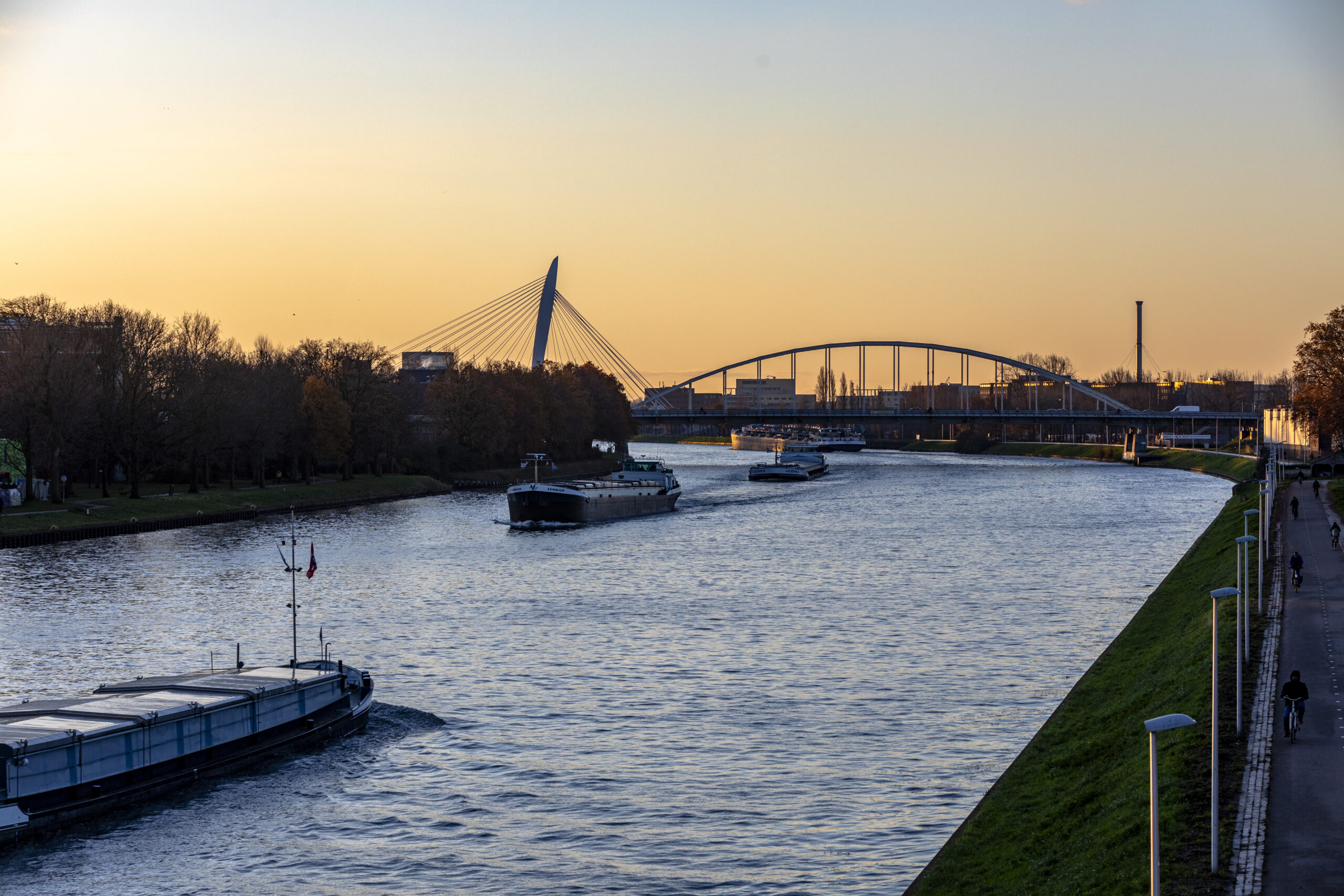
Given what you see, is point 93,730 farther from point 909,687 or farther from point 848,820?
A: point 909,687

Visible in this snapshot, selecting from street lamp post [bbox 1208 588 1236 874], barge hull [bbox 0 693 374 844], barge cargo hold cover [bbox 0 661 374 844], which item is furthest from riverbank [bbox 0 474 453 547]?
street lamp post [bbox 1208 588 1236 874]

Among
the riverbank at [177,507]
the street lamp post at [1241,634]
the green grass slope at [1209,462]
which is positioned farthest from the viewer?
the green grass slope at [1209,462]

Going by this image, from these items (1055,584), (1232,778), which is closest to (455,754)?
(1232,778)

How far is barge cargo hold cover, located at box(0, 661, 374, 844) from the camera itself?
2611cm

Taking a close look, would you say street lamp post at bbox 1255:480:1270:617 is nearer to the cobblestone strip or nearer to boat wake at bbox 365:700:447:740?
the cobblestone strip

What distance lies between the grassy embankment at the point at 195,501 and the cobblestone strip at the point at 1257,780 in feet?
231

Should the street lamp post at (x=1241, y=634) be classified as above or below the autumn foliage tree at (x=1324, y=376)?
below

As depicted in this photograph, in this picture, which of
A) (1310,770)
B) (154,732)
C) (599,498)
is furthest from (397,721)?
(599,498)

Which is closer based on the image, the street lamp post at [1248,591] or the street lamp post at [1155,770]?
the street lamp post at [1155,770]

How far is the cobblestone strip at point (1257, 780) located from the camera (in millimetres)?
17375

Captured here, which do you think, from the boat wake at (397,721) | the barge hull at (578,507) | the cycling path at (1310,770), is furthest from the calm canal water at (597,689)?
the barge hull at (578,507)

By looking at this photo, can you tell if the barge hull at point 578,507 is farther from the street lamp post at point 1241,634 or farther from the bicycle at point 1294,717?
the bicycle at point 1294,717

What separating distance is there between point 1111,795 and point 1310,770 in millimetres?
3265

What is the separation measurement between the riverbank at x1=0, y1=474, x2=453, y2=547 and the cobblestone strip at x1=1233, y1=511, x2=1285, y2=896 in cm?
6996
